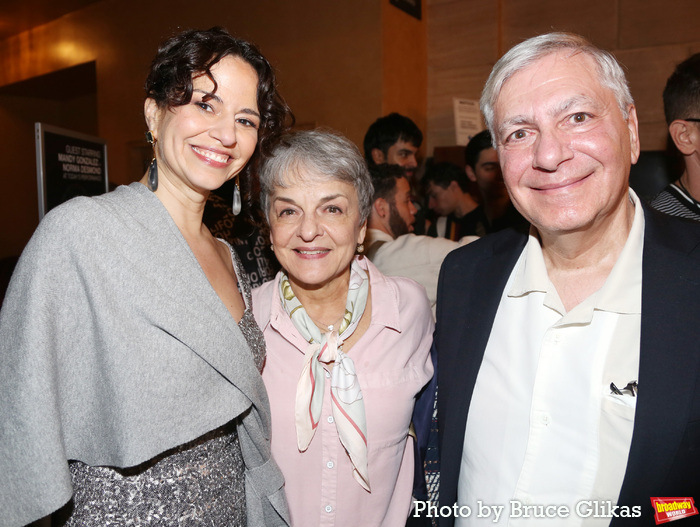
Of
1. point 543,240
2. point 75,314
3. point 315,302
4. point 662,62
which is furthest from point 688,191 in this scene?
point 662,62

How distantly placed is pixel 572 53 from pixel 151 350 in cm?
132

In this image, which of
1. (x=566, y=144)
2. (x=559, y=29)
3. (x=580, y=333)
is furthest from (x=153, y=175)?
(x=559, y=29)

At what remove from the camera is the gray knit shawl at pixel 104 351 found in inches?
45.6

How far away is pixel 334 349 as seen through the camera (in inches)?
67.7

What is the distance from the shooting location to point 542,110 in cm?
131

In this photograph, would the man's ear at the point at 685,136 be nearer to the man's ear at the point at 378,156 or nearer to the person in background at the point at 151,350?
the person in background at the point at 151,350

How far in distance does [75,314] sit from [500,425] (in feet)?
3.78

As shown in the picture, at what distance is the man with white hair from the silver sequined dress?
2.29 ft

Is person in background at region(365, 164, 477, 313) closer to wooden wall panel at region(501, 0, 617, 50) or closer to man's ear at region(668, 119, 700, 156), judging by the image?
man's ear at region(668, 119, 700, 156)

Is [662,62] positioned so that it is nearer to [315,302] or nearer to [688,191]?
[688,191]

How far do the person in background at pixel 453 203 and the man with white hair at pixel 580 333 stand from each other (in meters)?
2.76

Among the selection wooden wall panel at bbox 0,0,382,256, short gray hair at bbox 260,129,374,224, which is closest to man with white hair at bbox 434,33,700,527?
short gray hair at bbox 260,129,374,224

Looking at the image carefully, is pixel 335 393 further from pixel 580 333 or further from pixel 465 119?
pixel 465 119

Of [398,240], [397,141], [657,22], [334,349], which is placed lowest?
[334,349]
